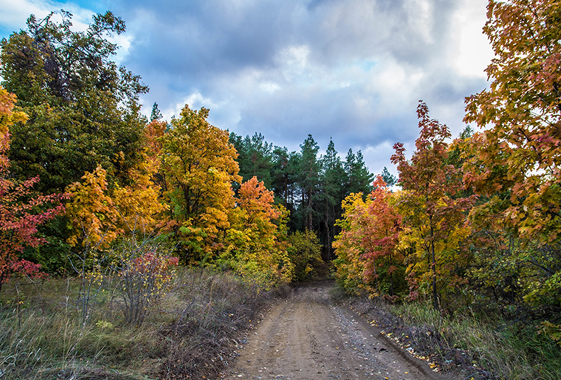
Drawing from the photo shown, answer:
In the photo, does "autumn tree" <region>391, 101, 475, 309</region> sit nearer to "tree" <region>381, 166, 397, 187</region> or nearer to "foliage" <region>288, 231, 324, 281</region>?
"foliage" <region>288, 231, 324, 281</region>

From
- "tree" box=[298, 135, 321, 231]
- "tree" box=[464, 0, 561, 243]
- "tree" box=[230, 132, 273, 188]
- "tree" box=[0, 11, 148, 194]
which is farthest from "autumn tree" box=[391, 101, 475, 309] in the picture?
"tree" box=[298, 135, 321, 231]

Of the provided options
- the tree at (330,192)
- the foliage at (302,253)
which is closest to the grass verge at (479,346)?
the foliage at (302,253)

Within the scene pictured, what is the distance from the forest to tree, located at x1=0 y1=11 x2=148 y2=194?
5 cm

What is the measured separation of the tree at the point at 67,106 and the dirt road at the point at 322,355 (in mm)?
7889

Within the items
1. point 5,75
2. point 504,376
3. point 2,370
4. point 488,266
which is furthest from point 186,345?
point 5,75

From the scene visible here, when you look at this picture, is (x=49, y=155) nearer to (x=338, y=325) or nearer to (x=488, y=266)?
(x=338, y=325)

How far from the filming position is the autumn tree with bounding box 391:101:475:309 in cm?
629

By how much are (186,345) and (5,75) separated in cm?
1071

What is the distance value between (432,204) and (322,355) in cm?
462

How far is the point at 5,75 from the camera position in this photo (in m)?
8.35

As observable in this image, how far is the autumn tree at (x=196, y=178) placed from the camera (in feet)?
41.5

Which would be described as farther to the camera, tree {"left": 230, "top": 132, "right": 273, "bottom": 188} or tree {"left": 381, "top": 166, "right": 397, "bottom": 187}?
tree {"left": 381, "top": 166, "right": 397, "bottom": 187}

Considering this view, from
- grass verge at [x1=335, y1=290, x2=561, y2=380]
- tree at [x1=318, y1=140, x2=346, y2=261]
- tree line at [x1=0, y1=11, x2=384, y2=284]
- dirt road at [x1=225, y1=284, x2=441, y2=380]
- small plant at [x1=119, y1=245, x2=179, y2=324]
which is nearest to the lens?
grass verge at [x1=335, y1=290, x2=561, y2=380]

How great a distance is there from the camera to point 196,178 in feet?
40.8
